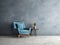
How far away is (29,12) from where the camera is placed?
8.72m

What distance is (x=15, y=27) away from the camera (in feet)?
27.4

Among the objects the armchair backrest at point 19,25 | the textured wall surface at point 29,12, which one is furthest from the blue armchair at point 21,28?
the textured wall surface at point 29,12

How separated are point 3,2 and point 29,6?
1.56 metres

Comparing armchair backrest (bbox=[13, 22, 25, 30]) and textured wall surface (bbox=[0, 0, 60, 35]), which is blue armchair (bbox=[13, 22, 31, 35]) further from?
textured wall surface (bbox=[0, 0, 60, 35])

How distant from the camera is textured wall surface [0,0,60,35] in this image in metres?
8.68

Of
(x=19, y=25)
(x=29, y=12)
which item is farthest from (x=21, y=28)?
(x=29, y=12)

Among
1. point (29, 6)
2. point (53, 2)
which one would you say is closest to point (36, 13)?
point (29, 6)

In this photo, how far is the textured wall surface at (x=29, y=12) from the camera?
8680 millimetres

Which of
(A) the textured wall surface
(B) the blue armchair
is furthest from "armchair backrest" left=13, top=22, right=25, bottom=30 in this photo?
(A) the textured wall surface

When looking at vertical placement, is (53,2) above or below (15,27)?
above

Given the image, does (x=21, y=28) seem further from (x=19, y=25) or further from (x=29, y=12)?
(x=29, y=12)

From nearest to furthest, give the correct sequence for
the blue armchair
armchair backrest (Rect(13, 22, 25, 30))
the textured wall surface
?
the blue armchair < armchair backrest (Rect(13, 22, 25, 30)) < the textured wall surface

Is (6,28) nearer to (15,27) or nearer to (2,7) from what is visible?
(15,27)

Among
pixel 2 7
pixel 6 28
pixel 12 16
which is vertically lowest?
pixel 6 28
